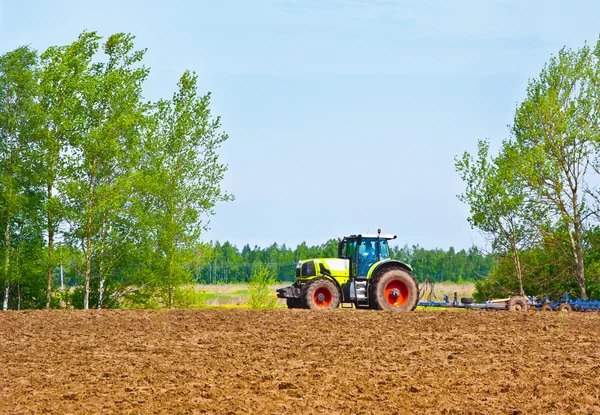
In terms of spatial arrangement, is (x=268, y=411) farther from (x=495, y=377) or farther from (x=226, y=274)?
(x=226, y=274)

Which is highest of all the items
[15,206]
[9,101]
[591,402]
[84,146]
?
[9,101]

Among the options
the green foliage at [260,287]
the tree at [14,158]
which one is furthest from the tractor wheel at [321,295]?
the tree at [14,158]

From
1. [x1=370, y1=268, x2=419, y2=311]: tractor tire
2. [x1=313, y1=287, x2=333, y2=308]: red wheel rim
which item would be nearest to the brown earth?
[x1=370, y1=268, x2=419, y2=311]: tractor tire

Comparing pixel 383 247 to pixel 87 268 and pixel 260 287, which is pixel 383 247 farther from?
pixel 87 268

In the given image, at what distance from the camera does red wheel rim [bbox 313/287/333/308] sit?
24297 mm

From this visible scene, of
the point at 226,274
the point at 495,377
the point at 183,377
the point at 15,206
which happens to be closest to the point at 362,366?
the point at 495,377

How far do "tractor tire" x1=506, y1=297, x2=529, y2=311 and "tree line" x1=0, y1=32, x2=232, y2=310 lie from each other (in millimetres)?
14136

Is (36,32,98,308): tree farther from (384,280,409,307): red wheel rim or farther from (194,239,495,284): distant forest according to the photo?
(194,239,495,284): distant forest

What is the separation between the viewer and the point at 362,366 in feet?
46.6

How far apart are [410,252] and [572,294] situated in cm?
9571

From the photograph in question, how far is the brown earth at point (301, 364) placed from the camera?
11.4m

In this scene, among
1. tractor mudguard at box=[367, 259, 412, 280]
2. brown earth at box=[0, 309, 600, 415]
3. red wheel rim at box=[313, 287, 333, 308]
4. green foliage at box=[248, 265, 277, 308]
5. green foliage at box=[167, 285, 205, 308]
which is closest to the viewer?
brown earth at box=[0, 309, 600, 415]

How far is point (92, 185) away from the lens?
31.9 meters

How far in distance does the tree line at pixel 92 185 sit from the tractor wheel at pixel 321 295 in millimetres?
10814
